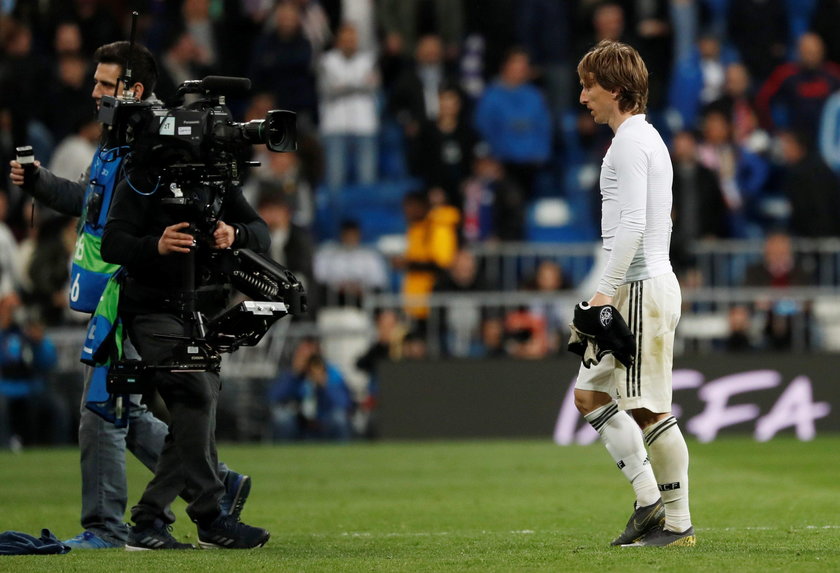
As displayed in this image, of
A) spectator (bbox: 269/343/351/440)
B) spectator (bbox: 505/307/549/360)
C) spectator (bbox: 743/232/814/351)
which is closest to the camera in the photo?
spectator (bbox: 269/343/351/440)

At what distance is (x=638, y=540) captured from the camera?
749 cm

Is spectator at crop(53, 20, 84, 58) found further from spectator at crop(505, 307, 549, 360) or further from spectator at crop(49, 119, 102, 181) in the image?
spectator at crop(505, 307, 549, 360)

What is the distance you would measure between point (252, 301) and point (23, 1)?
15638mm

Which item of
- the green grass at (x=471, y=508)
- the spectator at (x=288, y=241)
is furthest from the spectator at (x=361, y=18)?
the green grass at (x=471, y=508)

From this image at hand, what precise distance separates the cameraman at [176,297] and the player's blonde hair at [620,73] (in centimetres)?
179

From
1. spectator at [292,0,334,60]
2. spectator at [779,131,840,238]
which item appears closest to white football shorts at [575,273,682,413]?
spectator at [779,131,840,238]

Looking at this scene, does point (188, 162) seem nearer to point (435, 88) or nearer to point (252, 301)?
point (252, 301)

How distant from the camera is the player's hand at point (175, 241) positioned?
7.41 m

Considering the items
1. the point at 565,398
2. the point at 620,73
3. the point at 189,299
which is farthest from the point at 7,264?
the point at 620,73

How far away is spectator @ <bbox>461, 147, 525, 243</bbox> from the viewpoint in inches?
779

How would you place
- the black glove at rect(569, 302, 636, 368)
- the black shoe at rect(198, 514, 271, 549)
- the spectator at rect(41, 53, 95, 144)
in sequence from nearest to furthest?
the black glove at rect(569, 302, 636, 368) → the black shoe at rect(198, 514, 271, 549) → the spectator at rect(41, 53, 95, 144)

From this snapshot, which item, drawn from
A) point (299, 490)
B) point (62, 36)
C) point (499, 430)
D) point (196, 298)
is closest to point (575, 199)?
point (499, 430)

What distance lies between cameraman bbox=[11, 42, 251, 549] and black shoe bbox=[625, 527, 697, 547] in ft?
6.55

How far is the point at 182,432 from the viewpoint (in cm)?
757
